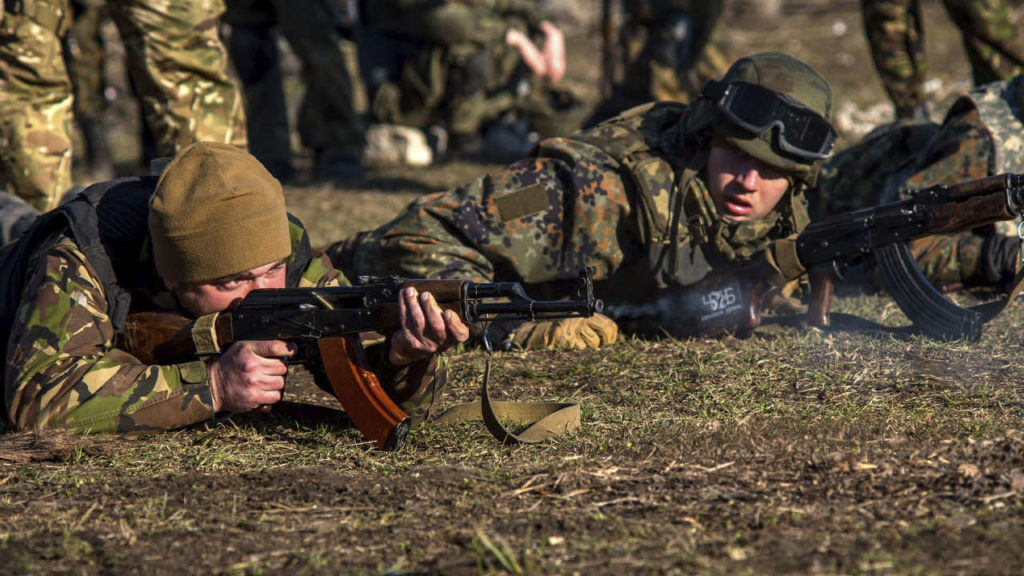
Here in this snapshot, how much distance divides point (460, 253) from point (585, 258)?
491 mm

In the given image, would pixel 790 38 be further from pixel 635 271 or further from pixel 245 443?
pixel 245 443

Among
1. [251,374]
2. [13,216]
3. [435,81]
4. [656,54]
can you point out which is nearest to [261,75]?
[435,81]

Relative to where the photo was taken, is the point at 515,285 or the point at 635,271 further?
the point at 635,271

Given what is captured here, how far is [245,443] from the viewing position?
342cm

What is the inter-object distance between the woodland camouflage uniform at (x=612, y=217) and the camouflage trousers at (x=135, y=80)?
1.31 meters

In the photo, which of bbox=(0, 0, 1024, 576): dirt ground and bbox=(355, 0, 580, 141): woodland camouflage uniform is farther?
bbox=(355, 0, 580, 141): woodland camouflage uniform

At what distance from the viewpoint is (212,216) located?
3.18m

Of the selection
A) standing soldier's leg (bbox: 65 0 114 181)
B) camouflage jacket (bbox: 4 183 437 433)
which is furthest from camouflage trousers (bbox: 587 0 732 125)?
camouflage jacket (bbox: 4 183 437 433)

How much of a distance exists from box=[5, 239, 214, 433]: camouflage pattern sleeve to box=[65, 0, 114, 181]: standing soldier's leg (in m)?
6.05

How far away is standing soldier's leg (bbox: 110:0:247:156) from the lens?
5176 mm

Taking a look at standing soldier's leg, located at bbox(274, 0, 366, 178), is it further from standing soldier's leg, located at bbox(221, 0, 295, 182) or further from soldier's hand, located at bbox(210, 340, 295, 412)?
soldier's hand, located at bbox(210, 340, 295, 412)

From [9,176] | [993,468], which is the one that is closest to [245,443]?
[993,468]

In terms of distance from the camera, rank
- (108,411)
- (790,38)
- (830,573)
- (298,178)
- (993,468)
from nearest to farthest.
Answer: (830,573) < (993,468) < (108,411) < (298,178) < (790,38)

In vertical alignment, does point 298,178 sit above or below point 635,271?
below
